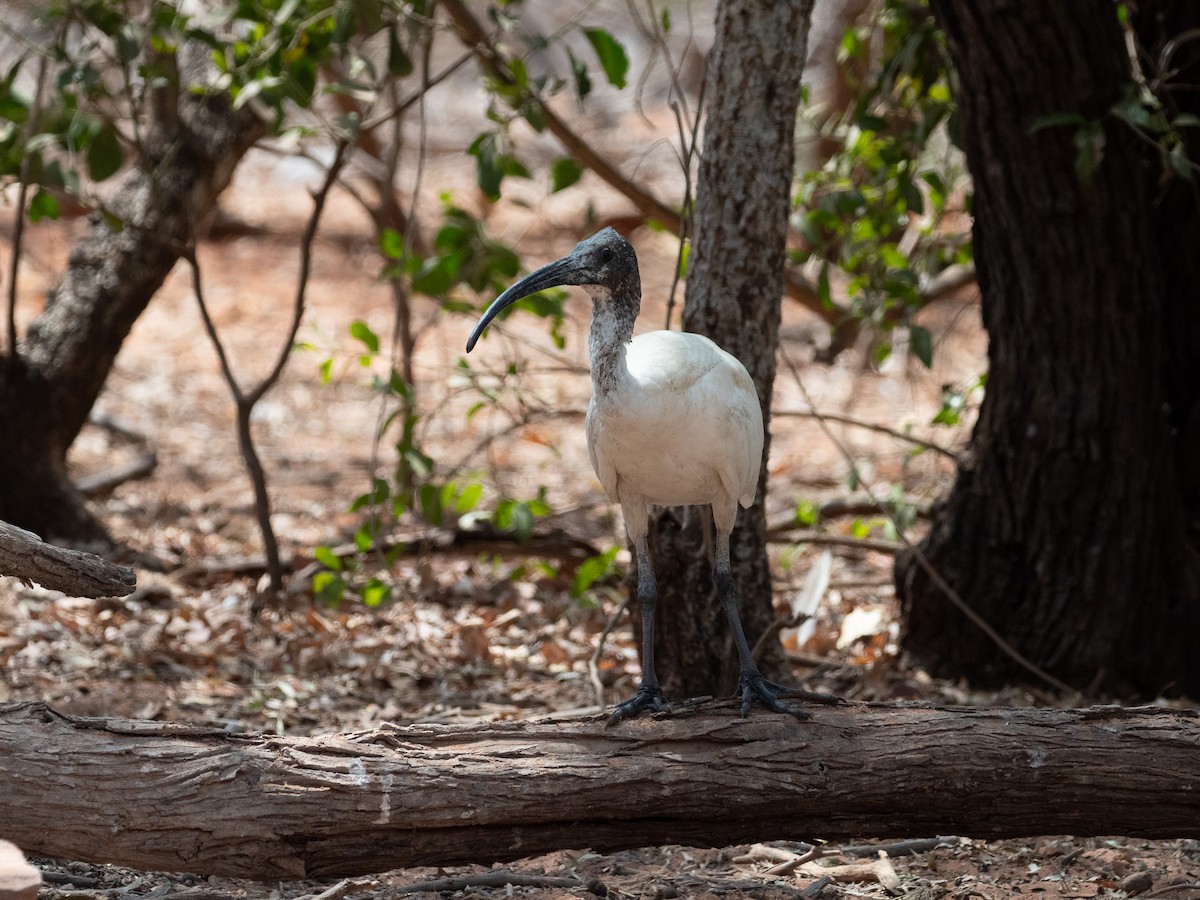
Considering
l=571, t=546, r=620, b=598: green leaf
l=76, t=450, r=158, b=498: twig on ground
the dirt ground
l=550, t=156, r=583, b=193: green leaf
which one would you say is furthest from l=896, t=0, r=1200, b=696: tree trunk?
l=76, t=450, r=158, b=498: twig on ground

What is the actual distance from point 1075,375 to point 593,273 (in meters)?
2.23

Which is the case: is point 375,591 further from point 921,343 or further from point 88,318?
point 921,343

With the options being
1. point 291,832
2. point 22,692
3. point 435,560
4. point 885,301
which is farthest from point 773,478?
point 291,832

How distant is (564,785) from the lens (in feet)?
10.3

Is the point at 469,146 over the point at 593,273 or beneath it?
over

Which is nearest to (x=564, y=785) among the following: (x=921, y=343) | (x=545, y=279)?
(x=545, y=279)

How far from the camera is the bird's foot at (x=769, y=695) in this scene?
347cm

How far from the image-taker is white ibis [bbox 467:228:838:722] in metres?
3.42

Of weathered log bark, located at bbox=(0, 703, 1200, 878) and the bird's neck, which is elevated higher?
the bird's neck

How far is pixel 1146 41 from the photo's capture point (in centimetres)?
495

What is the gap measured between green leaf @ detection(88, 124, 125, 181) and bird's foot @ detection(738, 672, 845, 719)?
3148 mm

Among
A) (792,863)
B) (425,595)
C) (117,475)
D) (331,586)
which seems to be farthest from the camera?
(117,475)

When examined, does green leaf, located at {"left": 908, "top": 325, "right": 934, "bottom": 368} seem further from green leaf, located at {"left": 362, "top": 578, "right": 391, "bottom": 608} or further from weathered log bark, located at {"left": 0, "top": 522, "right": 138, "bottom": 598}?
weathered log bark, located at {"left": 0, "top": 522, "right": 138, "bottom": 598}

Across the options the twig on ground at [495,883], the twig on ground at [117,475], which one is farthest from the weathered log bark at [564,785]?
the twig on ground at [117,475]
